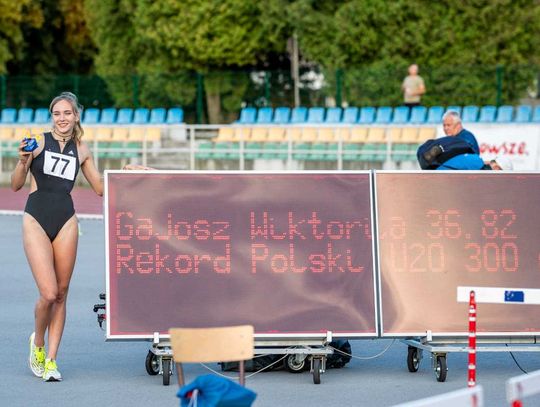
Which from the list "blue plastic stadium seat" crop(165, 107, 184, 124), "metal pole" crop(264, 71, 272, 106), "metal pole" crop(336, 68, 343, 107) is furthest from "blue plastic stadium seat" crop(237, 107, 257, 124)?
"metal pole" crop(264, 71, 272, 106)

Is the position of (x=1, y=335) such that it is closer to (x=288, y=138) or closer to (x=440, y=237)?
(x=440, y=237)

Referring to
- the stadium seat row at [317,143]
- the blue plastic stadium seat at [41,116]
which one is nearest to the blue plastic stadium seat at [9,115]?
the blue plastic stadium seat at [41,116]

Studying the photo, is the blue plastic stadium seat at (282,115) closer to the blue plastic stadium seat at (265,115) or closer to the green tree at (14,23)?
the blue plastic stadium seat at (265,115)

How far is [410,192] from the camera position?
11297mm

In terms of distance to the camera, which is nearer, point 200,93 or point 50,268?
point 50,268

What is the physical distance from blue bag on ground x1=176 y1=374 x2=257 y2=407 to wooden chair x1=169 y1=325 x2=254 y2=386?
0.60 m

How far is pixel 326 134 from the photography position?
121 ft

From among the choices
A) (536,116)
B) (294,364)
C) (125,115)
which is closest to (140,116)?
(125,115)

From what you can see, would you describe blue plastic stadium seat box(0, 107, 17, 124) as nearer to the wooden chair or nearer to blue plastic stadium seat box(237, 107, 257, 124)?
blue plastic stadium seat box(237, 107, 257, 124)

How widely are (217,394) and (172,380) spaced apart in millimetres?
4224

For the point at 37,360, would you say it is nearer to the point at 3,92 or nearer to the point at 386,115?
the point at 386,115

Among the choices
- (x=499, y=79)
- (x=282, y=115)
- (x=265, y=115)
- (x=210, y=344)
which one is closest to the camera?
→ (x=210, y=344)

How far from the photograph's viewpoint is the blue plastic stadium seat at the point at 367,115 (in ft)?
127

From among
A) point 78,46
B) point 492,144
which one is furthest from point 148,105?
point 492,144
